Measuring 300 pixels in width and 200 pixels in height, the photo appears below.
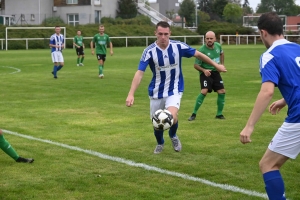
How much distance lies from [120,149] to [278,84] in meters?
4.33

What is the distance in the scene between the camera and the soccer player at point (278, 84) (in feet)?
16.7

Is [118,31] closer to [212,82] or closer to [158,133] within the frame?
[212,82]

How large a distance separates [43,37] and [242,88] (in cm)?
3734

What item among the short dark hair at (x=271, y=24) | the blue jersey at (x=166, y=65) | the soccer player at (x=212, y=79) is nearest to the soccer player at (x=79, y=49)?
the soccer player at (x=212, y=79)

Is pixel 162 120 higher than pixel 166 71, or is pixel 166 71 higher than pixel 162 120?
pixel 166 71

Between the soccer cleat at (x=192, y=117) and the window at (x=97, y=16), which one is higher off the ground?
the window at (x=97, y=16)

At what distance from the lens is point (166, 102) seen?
29.1 ft

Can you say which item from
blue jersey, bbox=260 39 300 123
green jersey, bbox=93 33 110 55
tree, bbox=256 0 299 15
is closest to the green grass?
blue jersey, bbox=260 39 300 123

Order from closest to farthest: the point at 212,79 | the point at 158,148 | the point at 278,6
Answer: the point at 158,148
the point at 212,79
the point at 278,6

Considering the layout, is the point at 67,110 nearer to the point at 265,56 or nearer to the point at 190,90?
the point at 190,90

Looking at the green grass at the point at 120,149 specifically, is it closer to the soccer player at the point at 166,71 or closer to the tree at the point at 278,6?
the soccer player at the point at 166,71

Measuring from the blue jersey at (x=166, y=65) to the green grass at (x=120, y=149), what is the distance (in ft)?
3.08

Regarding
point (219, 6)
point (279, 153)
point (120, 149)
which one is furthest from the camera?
point (219, 6)

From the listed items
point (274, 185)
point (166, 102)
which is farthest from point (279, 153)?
point (166, 102)
